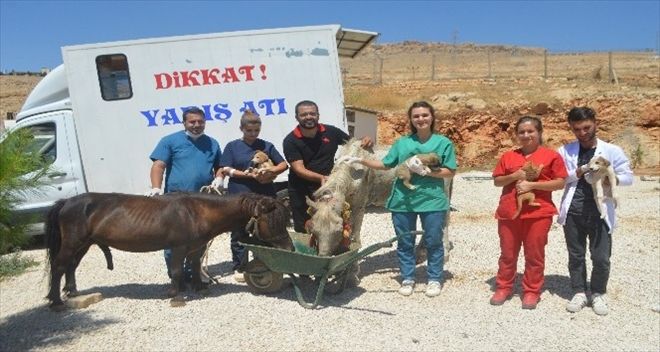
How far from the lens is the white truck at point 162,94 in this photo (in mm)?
7352

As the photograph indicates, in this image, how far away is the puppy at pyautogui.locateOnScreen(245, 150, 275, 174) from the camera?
486cm

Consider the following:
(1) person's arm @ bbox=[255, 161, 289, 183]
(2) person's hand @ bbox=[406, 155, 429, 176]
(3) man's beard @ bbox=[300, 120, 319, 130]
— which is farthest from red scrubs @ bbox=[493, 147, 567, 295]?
(1) person's arm @ bbox=[255, 161, 289, 183]

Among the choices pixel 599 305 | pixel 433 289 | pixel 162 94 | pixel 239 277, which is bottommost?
pixel 599 305

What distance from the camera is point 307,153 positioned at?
5035 mm

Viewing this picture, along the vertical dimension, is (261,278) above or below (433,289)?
above

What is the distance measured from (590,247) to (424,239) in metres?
1.41

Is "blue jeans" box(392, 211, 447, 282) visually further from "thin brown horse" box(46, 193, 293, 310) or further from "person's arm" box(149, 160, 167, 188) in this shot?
"person's arm" box(149, 160, 167, 188)

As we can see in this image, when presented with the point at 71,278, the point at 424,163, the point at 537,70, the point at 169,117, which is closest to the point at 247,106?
the point at 169,117

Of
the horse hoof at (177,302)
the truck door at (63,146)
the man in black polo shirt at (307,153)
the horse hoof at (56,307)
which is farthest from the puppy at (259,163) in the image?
the truck door at (63,146)

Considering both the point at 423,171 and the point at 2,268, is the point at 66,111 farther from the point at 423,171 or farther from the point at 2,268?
the point at 423,171

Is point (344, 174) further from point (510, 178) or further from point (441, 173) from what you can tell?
point (510, 178)

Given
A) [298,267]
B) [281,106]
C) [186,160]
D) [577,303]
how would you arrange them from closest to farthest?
[298,267] → [577,303] → [186,160] → [281,106]

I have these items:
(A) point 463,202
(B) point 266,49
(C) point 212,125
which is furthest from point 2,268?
(A) point 463,202

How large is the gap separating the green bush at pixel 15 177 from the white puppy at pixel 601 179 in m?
4.04
